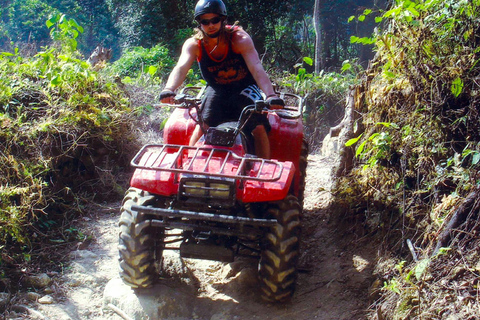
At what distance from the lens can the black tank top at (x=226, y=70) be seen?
4.75 m

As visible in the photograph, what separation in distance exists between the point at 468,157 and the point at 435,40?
1137mm

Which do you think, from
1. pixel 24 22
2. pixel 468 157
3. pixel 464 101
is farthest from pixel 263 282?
pixel 24 22

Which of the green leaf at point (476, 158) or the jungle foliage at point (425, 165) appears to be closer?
the jungle foliage at point (425, 165)

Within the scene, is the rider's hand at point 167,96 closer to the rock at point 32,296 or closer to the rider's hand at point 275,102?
the rider's hand at point 275,102

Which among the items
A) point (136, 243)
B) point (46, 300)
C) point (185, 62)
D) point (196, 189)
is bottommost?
point (46, 300)

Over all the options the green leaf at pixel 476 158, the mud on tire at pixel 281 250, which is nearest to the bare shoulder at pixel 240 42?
the mud on tire at pixel 281 250

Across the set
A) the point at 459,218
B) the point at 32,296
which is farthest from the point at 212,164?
the point at 32,296

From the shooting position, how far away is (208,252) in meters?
3.73

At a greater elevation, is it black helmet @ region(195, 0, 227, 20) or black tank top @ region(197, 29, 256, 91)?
black helmet @ region(195, 0, 227, 20)

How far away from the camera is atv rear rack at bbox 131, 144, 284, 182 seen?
3477 mm

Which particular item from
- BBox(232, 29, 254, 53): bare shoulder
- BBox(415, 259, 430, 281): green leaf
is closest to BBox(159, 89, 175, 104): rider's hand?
BBox(232, 29, 254, 53): bare shoulder

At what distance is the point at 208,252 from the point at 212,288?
88 centimetres

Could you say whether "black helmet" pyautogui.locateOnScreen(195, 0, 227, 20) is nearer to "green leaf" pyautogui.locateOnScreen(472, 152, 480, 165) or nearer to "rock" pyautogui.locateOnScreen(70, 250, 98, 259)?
"green leaf" pyautogui.locateOnScreen(472, 152, 480, 165)

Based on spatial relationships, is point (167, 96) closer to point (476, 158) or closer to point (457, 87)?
point (457, 87)
